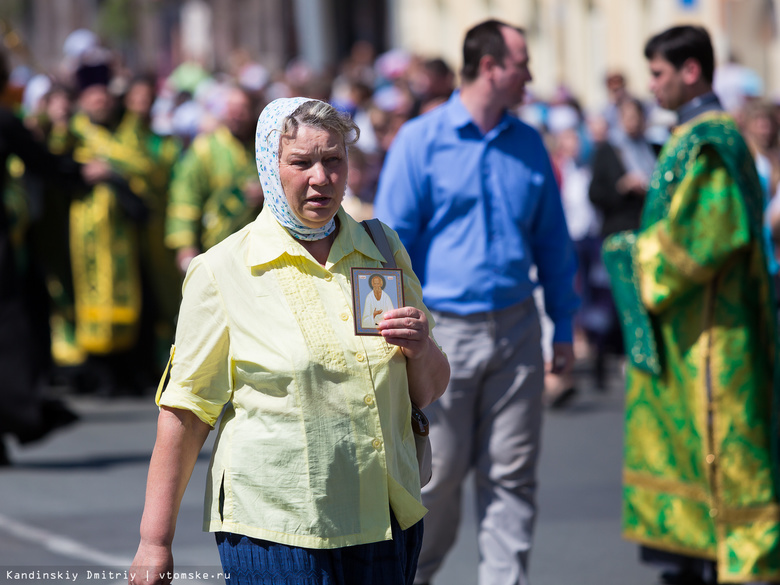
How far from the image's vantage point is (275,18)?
135ft

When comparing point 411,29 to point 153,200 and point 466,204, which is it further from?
point 466,204

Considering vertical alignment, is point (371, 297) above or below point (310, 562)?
above

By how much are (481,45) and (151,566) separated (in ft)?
8.54

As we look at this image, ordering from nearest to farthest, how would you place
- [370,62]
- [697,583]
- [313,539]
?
[313,539], [697,583], [370,62]

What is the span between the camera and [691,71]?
556 cm

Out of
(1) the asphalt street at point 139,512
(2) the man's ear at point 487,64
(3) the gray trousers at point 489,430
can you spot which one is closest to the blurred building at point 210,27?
(1) the asphalt street at point 139,512

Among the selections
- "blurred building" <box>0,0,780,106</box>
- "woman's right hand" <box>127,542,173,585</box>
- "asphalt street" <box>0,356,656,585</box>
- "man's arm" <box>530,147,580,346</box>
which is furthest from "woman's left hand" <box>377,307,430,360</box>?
"blurred building" <box>0,0,780,106</box>

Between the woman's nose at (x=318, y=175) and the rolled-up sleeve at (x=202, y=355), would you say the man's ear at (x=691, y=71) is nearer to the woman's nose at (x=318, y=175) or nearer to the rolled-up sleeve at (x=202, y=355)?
the woman's nose at (x=318, y=175)

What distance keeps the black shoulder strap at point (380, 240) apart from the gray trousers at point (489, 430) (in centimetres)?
160

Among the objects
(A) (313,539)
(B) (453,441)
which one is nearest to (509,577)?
(B) (453,441)

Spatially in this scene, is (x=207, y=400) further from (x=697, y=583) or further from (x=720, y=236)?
(x=697, y=583)

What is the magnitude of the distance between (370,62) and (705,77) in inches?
622

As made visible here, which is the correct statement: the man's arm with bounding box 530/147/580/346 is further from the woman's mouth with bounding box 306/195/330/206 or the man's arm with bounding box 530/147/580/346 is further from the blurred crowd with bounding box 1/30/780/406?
the blurred crowd with bounding box 1/30/780/406

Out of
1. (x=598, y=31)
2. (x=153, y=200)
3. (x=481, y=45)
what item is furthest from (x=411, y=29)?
(x=481, y=45)
